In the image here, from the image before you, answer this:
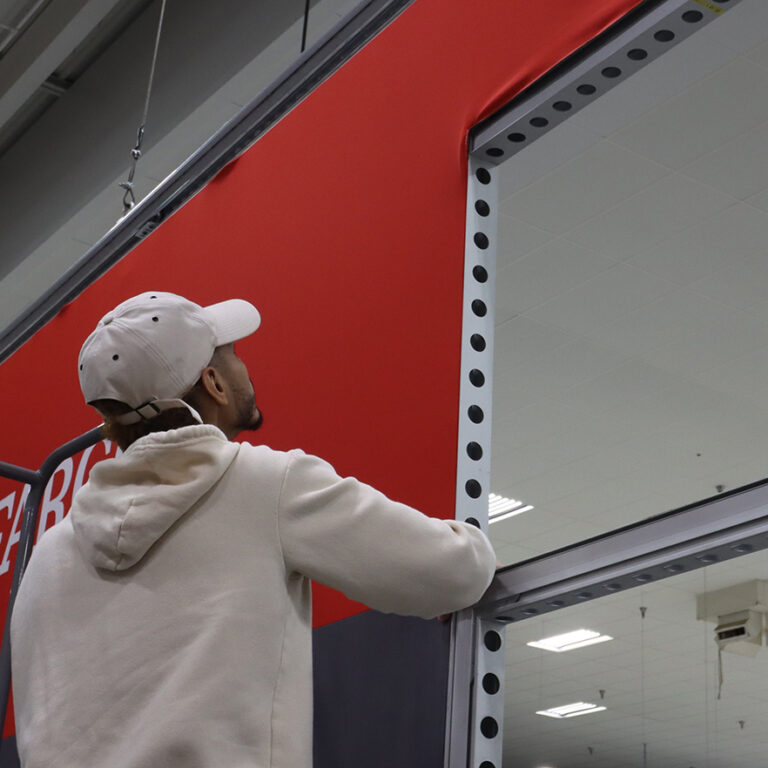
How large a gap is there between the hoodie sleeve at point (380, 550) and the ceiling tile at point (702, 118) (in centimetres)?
362

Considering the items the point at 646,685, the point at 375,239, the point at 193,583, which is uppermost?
the point at 646,685

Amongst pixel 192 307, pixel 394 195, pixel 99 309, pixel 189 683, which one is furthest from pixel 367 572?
pixel 99 309

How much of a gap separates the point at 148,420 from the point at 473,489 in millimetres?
394

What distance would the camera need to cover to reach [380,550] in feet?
3.53

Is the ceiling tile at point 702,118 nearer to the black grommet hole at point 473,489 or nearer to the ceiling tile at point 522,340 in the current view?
the ceiling tile at point 522,340

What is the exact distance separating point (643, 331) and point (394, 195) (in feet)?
14.7

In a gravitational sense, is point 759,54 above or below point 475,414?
above

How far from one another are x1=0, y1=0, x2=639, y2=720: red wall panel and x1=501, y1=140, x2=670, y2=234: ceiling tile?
9.65 ft

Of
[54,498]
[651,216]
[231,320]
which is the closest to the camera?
[231,320]

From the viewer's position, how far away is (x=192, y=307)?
1312 millimetres

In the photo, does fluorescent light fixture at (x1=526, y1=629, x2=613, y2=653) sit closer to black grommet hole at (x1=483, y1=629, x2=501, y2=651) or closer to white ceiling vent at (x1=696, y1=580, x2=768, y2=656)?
white ceiling vent at (x1=696, y1=580, x2=768, y2=656)

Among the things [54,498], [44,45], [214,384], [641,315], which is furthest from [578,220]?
[214,384]

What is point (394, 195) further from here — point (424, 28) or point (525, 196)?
point (525, 196)

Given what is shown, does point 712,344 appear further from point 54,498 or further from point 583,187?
point 54,498
